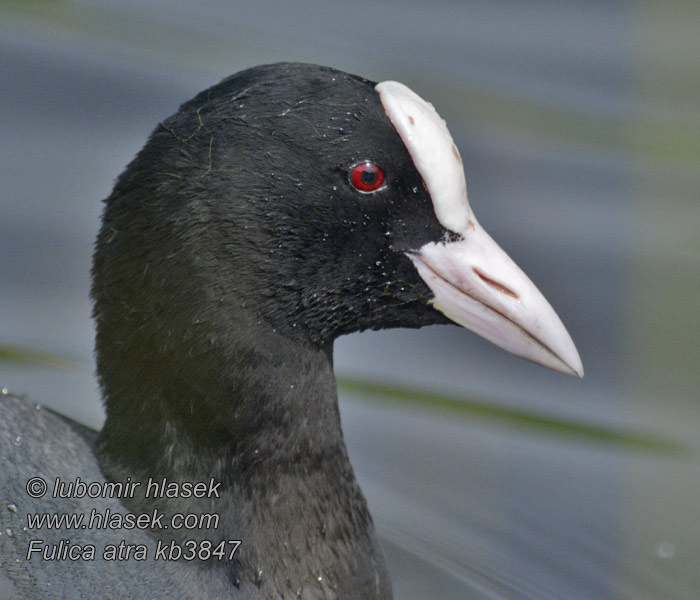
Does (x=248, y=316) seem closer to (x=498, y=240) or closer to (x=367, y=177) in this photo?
(x=367, y=177)

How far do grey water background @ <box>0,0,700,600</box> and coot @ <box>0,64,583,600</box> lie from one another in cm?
84

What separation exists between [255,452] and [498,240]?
6.22 feet

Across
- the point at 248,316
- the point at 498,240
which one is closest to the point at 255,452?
the point at 248,316

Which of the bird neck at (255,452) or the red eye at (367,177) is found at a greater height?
the red eye at (367,177)

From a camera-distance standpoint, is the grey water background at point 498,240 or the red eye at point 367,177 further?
the grey water background at point 498,240

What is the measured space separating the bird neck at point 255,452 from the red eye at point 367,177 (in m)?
0.36

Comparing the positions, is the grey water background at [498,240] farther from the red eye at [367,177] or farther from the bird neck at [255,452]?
the red eye at [367,177]

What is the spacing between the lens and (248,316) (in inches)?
117

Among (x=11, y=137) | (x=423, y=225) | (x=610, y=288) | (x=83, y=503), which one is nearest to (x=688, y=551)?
(x=610, y=288)

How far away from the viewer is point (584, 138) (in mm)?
5234

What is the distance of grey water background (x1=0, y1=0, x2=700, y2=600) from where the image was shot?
4.09 metres

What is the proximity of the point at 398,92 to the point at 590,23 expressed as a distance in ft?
8.74

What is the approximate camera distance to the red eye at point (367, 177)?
295 cm

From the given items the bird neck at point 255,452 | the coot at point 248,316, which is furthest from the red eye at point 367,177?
the bird neck at point 255,452
